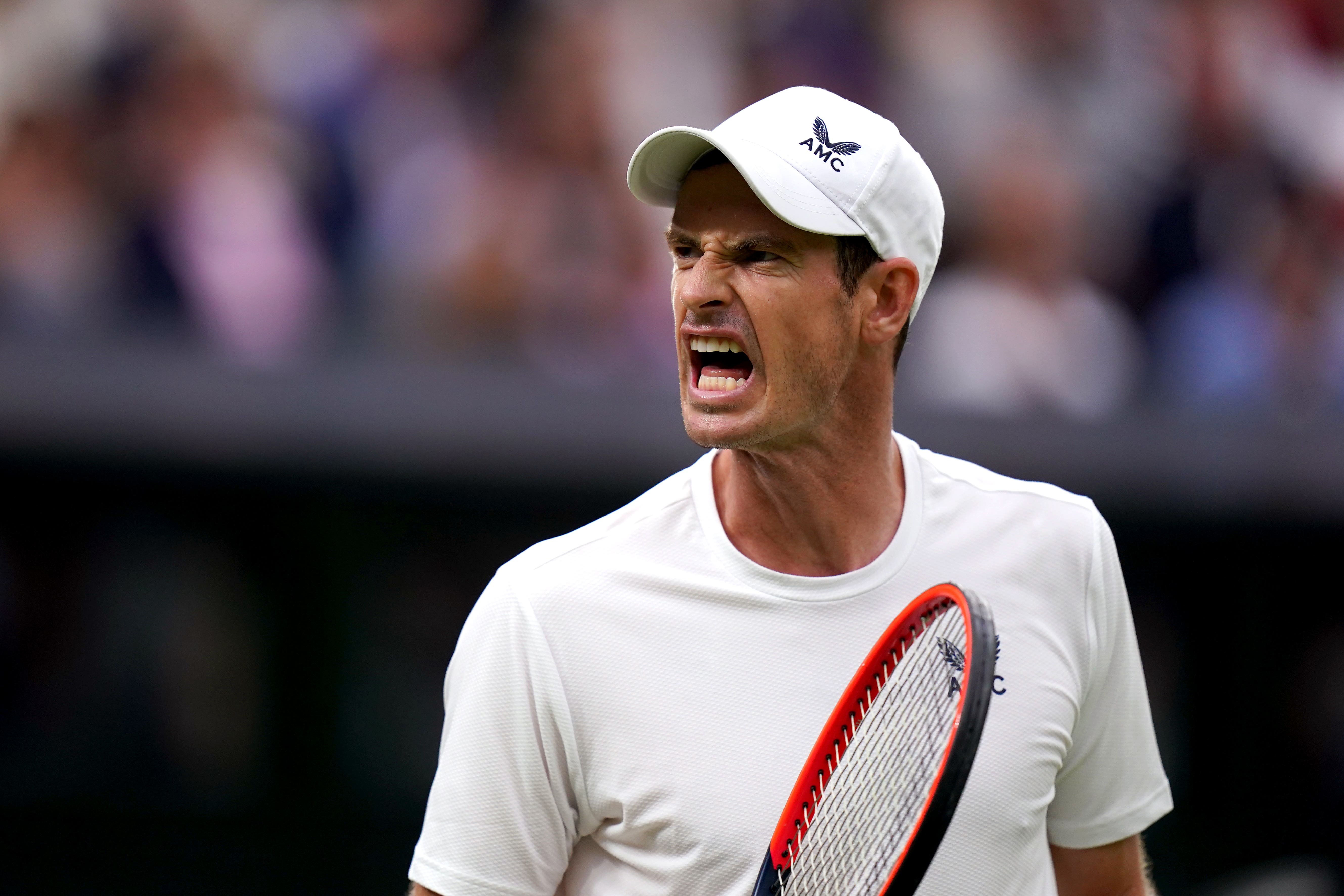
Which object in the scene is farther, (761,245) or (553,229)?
(553,229)

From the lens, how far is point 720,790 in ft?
7.69

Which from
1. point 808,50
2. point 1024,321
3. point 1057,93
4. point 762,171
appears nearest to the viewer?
point 762,171

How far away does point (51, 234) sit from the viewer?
5.48 m

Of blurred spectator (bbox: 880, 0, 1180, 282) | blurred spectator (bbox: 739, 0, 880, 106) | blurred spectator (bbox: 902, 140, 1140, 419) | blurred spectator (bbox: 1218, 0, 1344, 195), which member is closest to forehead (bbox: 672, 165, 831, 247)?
blurred spectator (bbox: 902, 140, 1140, 419)

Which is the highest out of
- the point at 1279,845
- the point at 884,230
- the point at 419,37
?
the point at 419,37

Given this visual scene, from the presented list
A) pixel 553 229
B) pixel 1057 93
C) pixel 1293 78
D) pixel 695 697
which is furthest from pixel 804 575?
pixel 1293 78

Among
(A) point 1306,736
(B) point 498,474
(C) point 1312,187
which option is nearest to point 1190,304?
(C) point 1312,187

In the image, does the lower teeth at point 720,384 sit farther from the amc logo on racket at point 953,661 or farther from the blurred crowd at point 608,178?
the blurred crowd at point 608,178

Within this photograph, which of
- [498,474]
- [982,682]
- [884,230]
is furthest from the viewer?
[498,474]

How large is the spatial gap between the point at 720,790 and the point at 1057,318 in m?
4.50

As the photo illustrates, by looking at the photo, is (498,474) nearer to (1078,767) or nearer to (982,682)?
(1078,767)

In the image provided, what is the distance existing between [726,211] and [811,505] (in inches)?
17.0

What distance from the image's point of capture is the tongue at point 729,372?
2.49 m

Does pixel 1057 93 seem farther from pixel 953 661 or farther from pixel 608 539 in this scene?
pixel 953 661
